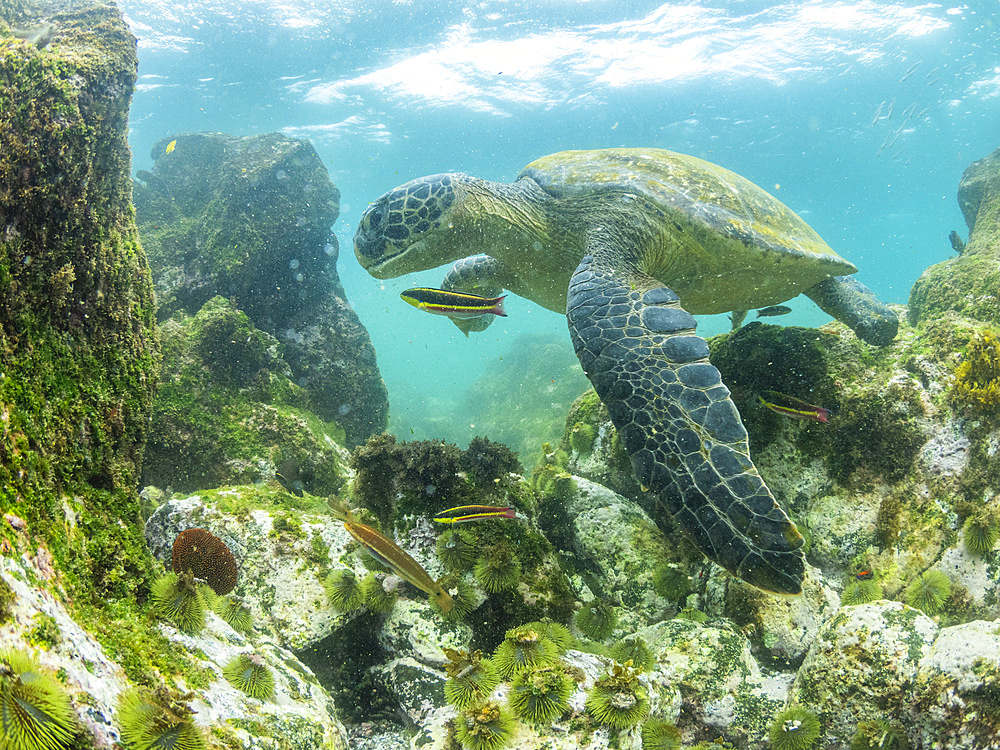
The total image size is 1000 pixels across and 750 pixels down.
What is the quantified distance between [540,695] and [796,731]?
1473mm

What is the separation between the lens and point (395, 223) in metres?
4.57

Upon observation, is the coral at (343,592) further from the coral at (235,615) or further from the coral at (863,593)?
the coral at (863,593)

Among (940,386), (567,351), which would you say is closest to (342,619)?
(940,386)

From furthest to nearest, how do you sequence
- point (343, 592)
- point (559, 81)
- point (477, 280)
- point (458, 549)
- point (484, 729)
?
point (559, 81), point (477, 280), point (458, 549), point (343, 592), point (484, 729)

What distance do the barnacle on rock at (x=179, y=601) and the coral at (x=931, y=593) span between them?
13.5 ft

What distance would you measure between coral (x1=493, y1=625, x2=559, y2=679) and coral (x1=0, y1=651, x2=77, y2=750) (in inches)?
65.9

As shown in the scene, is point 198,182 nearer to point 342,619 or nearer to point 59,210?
point 59,210

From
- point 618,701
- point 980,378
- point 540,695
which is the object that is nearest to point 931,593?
point 980,378

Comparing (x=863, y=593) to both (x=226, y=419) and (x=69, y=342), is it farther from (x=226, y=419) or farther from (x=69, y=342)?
(x=226, y=419)

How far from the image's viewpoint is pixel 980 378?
353 cm

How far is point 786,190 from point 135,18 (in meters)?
41.6

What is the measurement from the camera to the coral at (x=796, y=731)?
7.61 ft

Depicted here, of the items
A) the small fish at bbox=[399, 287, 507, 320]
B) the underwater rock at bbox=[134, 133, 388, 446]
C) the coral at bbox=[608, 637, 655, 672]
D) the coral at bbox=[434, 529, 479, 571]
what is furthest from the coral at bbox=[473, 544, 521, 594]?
the underwater rock at bbox=[134, 133, 388, 446]

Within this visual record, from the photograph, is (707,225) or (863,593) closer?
Answer: (863,593)
